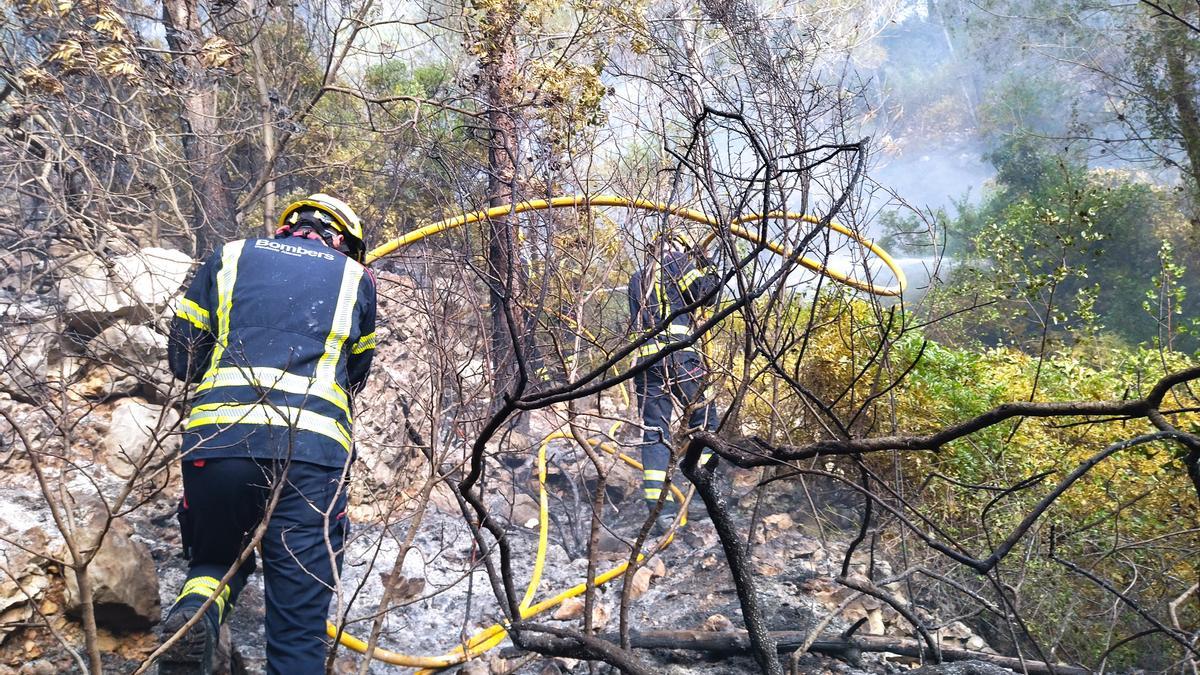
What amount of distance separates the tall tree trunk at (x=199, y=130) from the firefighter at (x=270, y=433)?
274cm

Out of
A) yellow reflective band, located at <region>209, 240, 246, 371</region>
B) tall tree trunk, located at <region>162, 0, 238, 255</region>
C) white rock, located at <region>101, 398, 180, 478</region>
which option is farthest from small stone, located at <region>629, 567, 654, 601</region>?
tall tree trunk, located at <region>162, 0, 238, 255</region>

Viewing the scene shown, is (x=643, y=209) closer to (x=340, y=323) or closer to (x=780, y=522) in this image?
(x=340, y=323)

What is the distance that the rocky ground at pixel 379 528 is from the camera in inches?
115

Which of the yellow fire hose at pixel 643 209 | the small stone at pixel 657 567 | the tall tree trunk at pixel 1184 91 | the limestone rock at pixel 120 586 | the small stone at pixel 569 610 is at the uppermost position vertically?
the tall tree trunk at pixel 1184 91

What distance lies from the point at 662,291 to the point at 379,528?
3.75 metres

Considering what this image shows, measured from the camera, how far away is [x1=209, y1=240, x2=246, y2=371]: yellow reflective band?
2826 millimetres

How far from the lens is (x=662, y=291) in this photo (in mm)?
1990

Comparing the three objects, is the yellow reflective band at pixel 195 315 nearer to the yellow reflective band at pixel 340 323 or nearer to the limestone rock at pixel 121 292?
the yellow reflective band at pixel 340 323

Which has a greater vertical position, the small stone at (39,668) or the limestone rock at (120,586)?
the limestone rock at (120,586)

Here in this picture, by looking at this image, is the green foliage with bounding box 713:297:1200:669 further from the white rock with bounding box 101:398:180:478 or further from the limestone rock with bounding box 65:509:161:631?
the white rock with bounding box 101:398:180:478

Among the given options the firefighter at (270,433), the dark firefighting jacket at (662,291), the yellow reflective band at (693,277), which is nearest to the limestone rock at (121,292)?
the firefighter at (270,433)

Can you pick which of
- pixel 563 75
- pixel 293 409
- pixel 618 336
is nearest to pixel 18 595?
pixel 293 409

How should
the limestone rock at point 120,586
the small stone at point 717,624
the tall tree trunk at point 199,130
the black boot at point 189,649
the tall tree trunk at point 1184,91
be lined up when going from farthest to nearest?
the tall tree trunk at point 1184,91 < the tall tree trunk at point 199,130 < the small stone at point 717,624 < the limestone rock at point 120,586 < the black boot at point 189,649

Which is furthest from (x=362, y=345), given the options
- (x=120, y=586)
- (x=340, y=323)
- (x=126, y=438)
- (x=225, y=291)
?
(x=126, y=438)
